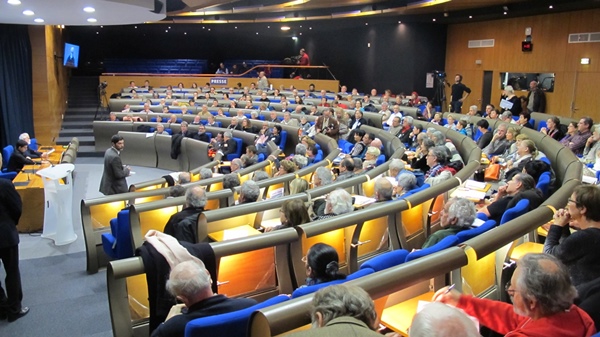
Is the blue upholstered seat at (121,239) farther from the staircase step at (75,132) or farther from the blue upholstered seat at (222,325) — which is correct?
the staircase step at (75,132)

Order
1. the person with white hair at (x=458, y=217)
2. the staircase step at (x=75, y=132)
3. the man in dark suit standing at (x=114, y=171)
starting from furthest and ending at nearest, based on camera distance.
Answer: the staircase step at (x=75, y=132) → the man in dark suit standing at (x=114, y=171) → the person with white hair at (x=458, y=217)

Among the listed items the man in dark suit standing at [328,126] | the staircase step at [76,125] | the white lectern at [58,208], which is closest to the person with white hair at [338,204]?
the white lectern at [58,208]

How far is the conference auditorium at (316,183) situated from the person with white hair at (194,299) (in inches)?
0.5

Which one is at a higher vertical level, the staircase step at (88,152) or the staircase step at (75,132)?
the staircase step at (75,132)

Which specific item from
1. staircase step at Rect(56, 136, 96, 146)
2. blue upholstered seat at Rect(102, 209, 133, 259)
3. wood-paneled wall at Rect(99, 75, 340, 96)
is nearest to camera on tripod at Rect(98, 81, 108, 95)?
wood-paneled wall at Rect(99, 75, 340, 96)

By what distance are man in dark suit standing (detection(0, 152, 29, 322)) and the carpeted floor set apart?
10 cm

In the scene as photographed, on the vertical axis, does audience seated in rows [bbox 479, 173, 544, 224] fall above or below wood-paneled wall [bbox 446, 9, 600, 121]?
below

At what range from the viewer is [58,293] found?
4891 mm

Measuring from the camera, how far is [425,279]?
2.36 m

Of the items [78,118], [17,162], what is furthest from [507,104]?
[78,118]

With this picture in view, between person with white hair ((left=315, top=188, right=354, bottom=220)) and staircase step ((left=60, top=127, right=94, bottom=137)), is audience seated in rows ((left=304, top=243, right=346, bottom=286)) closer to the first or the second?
person with white hair ((left=315, top=188, right=354, bottom=220))

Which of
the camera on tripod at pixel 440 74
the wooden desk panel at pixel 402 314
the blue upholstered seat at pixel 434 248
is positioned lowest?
the wooden desk panel at pixel 402 314

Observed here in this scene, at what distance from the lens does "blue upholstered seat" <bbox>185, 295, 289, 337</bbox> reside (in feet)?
7.24

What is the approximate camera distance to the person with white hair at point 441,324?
1.45m
